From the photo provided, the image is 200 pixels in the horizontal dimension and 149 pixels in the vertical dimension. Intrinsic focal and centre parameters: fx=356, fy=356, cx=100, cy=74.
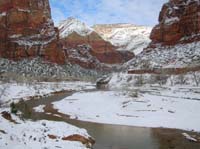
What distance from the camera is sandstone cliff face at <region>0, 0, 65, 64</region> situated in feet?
567

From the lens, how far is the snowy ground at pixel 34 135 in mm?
17328

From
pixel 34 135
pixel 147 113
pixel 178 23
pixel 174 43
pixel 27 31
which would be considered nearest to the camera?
pixel 34 135

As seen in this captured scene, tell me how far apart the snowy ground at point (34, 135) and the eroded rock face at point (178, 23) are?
96883mm

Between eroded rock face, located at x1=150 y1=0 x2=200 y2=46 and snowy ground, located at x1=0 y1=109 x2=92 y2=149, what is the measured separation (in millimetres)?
96883

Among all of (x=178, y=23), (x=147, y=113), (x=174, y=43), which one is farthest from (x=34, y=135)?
(x=178, y=23)

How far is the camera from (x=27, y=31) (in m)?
179

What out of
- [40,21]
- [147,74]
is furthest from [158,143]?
[40,21]

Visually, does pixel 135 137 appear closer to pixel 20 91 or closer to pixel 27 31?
pixel 20 91

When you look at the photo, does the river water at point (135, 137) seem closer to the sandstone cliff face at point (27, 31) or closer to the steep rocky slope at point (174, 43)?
the steep rocky slope at point (174, 43)

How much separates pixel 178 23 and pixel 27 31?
8055 cm

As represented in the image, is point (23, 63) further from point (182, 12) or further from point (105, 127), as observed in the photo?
point (105, 127)

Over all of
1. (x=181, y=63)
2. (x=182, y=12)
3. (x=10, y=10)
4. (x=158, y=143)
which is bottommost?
(x=158, y=143)

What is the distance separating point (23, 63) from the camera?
15900 centimetres

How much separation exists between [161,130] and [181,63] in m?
74.3
